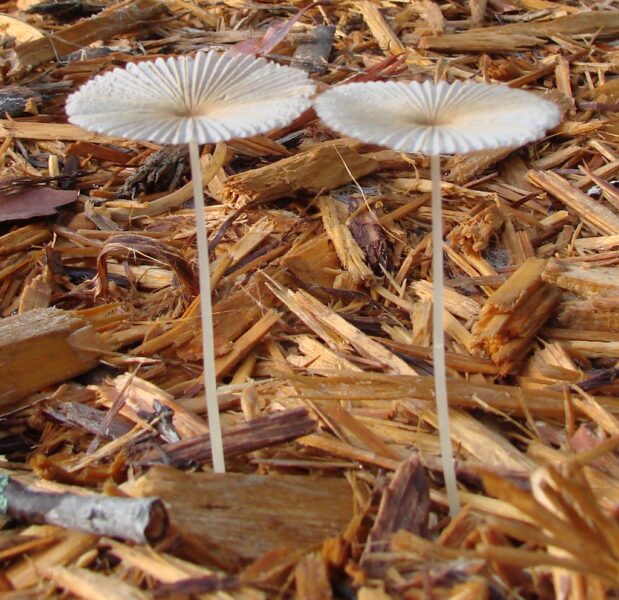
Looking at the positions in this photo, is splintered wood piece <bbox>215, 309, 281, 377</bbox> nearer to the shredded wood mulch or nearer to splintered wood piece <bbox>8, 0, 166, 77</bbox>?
the shredded wood mulch

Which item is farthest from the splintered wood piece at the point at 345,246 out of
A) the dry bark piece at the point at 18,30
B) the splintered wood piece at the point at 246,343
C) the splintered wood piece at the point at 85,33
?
the dry bark piece at the point at 18,30

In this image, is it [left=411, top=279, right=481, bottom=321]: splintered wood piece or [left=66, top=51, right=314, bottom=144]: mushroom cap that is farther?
[left=411, top=279, right=481, bottom=321]: splintered wood piece

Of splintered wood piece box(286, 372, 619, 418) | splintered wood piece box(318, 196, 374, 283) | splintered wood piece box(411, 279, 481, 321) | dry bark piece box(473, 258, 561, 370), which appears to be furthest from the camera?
splintered wood piece box(318, 196, 374, 283)

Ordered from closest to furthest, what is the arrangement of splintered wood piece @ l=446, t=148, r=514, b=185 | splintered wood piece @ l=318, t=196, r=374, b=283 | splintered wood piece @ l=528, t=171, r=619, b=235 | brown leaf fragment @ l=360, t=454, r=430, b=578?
brown leaf fragment @ l=360, t=454, r=430, b=578 → splintered wood piece @ l=318, t=196, r=374, b=283 → splintered wood piece @ l=528, t=171, r=619, b=235 → splintered wood piece @ l=446, t=148, r=514, b=185

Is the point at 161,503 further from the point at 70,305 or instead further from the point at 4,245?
the point at 4,245

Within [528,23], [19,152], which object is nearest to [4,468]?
[19,152]

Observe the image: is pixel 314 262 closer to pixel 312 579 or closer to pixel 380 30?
pixel 312 579

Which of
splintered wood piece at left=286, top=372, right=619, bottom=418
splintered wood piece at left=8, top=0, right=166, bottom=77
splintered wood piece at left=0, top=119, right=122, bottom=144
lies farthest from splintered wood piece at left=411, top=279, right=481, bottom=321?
splintered wood piece at left=8, top=0, right=166, bottom=77
